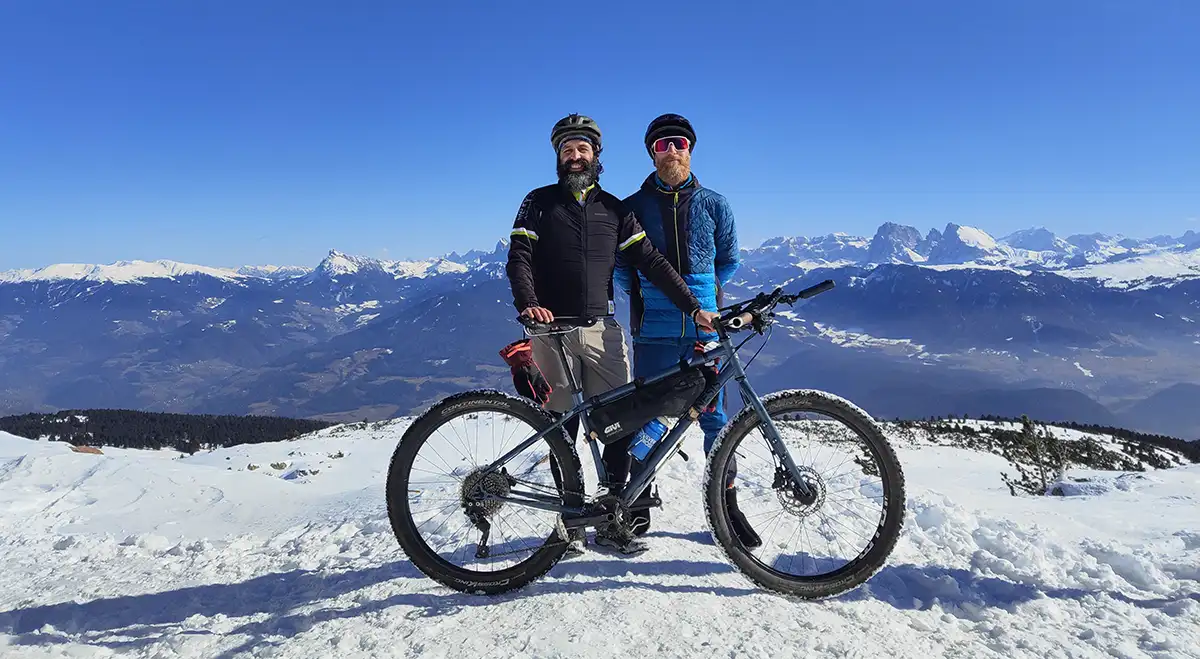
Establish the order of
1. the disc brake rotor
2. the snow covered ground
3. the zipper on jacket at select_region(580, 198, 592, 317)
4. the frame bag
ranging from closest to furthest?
1. the snow covered ground
2. the disc brake rotor
3. the frame bag
4. the zipper on jacket at select_region(580, 198, 592, 317)

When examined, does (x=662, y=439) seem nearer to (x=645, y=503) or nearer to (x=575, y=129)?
(x=645, y=503)

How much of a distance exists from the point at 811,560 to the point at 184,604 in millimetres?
Answer: 4347

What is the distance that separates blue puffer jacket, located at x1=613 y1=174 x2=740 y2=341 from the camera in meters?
4.50

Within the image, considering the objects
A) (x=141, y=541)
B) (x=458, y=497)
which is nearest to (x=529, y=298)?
(x=458, y=497)

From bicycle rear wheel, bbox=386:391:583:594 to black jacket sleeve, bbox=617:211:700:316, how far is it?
1301 mm

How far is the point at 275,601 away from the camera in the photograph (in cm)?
371

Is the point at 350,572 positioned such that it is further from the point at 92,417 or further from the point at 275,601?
A: the point at 92,417

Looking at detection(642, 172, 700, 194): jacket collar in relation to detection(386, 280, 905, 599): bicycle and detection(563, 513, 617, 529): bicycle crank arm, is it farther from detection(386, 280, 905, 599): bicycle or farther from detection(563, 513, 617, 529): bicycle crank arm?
detection(563, 513, 617, 529): bicycle crank arm

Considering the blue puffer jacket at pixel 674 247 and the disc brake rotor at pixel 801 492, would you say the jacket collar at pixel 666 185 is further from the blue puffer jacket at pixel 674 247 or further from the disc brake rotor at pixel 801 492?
the disc brake rotor at pixel 801 492

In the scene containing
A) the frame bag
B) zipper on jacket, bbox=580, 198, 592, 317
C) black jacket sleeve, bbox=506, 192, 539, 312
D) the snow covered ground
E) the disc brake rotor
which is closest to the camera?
the snow covered ground

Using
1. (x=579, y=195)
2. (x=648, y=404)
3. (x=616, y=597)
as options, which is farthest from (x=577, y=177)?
(x=616, y=597)

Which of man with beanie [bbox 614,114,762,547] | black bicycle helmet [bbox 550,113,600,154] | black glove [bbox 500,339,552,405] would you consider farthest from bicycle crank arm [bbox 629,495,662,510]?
black bicycle helmet [bbox 550,113,600,154]

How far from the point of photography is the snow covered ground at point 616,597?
299 centimetres

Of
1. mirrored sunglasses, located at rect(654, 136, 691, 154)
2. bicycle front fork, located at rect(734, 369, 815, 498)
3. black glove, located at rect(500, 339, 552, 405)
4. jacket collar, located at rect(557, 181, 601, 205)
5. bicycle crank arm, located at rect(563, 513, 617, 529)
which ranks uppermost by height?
mirrored sunglasses, located at rect(654, 136, 691, 154)
